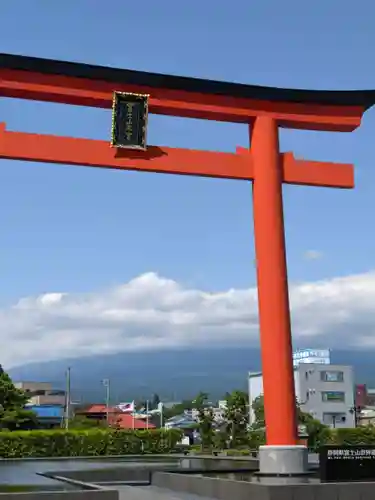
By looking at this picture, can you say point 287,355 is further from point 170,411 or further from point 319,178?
point 170,411

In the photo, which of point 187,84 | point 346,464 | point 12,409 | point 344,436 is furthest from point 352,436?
point 187,84

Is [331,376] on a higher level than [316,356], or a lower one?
lower

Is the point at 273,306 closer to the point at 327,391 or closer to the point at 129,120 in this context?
the point at 129,120

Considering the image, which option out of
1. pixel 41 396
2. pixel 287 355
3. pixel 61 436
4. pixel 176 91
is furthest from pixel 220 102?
pixel 41 396

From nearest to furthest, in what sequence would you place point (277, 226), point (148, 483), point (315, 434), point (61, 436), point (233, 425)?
point (277, 226) < point (148, 483) < point (61, 436) < point (233, 425) < point (315, 434)

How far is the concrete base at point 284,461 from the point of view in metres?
9.66

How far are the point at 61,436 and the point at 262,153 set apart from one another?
1591 cm

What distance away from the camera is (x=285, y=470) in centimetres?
965

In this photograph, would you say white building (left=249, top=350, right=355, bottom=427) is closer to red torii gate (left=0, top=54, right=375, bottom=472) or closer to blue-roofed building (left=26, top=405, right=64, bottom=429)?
blue-roofed building (left=26, top=405, right=64, bottom=429)

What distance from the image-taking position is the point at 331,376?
5084 centimetres

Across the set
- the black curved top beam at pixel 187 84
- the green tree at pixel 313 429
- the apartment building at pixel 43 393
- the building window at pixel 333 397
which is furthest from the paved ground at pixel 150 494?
the apartment building at pixel 43 393

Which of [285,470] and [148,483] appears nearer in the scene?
[285,470]

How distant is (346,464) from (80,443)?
16549 mm

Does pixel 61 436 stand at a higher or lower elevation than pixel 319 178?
lower
